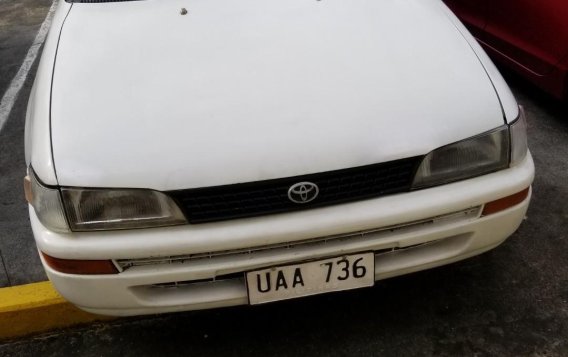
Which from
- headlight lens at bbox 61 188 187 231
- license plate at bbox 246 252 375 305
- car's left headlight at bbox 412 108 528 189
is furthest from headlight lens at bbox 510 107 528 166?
headlight lens at bbox 61 188 187 231

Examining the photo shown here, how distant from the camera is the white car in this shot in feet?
6.17

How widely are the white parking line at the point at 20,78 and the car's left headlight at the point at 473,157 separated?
3.18m

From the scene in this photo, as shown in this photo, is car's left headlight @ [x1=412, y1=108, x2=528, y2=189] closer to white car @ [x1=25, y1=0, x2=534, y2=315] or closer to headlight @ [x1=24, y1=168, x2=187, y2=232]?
white car @ [x1=25, y1=0, x2=534, y2=315]

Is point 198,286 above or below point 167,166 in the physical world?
below

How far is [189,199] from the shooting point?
1.88 m

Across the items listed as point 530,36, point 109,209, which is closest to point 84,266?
point 109,209

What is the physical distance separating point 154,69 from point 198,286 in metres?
0.78

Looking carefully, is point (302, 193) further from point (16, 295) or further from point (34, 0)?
point (34, 0)

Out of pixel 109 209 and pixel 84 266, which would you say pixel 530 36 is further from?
pixel 84 266

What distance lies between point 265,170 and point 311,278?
1.29 ft

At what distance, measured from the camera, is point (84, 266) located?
1920mm

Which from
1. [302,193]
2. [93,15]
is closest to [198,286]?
A: [302,193]

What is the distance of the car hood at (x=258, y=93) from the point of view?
1.89 m

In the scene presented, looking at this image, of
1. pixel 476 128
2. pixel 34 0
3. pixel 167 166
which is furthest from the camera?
pixel 34 0
